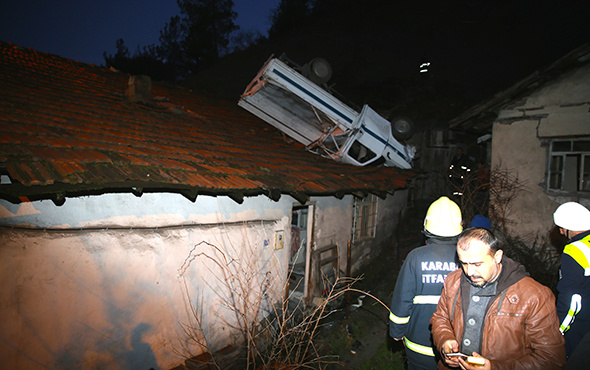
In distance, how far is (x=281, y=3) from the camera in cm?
4028

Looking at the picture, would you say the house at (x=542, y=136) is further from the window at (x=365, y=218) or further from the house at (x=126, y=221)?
the house at (x=126, y=221)

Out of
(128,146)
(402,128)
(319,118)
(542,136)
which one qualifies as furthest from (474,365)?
(402,128)

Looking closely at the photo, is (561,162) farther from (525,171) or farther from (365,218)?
(365,218)

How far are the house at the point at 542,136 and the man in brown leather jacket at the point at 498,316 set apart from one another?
725 cm

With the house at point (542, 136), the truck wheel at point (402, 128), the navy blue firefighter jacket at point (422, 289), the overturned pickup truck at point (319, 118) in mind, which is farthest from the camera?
the truck wheel at point (402, 128)

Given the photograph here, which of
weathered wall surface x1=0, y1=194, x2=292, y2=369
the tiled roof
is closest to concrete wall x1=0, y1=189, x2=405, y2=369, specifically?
weathered wall surface x1=0, y1=194, x2=292, y2=369

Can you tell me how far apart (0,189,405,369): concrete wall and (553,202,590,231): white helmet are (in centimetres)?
346

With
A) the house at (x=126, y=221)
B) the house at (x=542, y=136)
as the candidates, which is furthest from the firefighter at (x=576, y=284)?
the house at (x=542, y=136)

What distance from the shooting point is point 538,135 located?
7.80m

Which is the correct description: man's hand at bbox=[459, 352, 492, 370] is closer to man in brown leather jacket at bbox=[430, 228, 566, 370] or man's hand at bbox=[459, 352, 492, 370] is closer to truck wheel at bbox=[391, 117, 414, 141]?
man in brown leather jacket at bbox=[430, 228, 566, 370]

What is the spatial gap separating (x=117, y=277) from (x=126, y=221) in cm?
72

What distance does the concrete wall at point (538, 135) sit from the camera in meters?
7.23

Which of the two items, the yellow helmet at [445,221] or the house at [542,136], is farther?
the house at [542,136]

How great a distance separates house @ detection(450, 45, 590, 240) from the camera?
7.20 m
